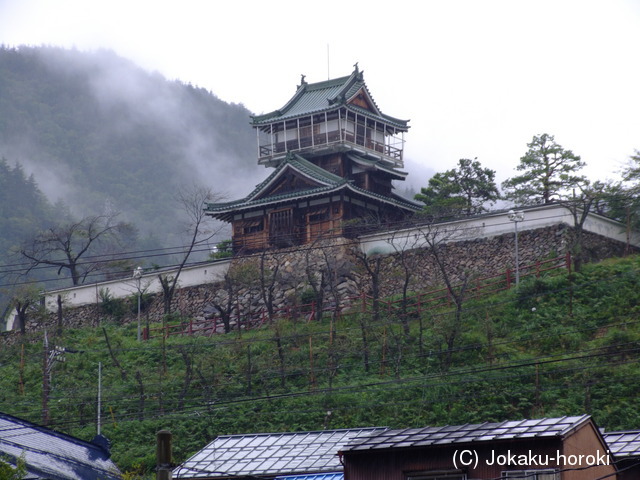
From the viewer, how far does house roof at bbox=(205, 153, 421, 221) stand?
1934 inches

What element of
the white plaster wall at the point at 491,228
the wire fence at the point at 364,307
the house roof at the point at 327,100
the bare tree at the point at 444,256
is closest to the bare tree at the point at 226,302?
the wire fence at the point at 364,307

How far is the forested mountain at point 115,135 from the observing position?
471 feet

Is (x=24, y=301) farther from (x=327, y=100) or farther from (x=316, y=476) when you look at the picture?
(x=316, y=476)

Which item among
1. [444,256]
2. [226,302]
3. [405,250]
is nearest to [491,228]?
[444,256]

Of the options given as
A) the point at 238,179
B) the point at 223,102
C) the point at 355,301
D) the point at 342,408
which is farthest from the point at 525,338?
the point at 223,102

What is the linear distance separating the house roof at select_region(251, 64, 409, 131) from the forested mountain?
75.4m

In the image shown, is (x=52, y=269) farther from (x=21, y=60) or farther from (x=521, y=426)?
Result: (x=521, y=426)

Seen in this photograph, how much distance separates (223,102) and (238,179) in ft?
64.9

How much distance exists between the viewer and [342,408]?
3359 cm

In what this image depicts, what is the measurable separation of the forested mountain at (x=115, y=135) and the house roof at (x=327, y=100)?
247ft

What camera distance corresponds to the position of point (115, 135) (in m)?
161

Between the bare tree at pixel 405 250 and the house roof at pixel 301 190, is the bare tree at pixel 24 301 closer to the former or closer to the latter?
the house roof at pixel 301 190

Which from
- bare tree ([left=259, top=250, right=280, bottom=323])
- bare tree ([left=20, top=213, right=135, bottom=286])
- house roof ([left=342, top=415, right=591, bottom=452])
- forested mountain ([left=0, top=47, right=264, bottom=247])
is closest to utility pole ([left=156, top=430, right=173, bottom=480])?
house roof ([left=342, top=415, right=591, bottom=452])

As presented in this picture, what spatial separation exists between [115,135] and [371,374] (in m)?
130
